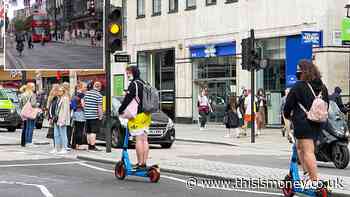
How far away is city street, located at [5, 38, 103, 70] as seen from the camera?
121ft

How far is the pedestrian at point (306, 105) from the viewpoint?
9492 mm

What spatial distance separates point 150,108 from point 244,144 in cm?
1135

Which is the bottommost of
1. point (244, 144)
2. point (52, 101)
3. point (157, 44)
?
point (244, 144)

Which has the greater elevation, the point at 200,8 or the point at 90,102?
the point at 200,8

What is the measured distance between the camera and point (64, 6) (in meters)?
40.4

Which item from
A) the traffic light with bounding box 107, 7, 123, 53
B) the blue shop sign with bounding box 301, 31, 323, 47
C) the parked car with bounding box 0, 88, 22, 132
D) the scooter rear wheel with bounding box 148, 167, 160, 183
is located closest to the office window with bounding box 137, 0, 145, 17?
the parked car with bounding box 0, 88, 22, 132

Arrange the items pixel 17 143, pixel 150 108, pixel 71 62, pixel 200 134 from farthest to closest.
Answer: pixel 71 62, pixel 200 134, pixel 17 143, pixel 150 108

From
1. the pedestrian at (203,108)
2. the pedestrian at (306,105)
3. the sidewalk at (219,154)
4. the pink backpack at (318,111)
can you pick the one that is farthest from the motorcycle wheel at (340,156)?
the pedestrian at (203,108)

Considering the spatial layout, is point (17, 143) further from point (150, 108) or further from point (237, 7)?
point (237, 7)

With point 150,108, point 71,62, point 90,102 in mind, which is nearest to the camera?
point 150,108

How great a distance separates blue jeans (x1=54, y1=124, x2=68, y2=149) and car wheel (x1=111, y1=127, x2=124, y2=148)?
6.38ft

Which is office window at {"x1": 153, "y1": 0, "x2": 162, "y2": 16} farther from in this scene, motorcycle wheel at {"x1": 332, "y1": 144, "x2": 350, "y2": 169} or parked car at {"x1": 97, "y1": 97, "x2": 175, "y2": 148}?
motorcycle wheel at {"x1": 332, "y1": 144, "x2": 350, "y2": 169}

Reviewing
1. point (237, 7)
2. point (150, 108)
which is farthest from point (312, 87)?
point (237, 7)

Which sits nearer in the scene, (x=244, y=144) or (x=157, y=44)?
(x=244, y=144)
